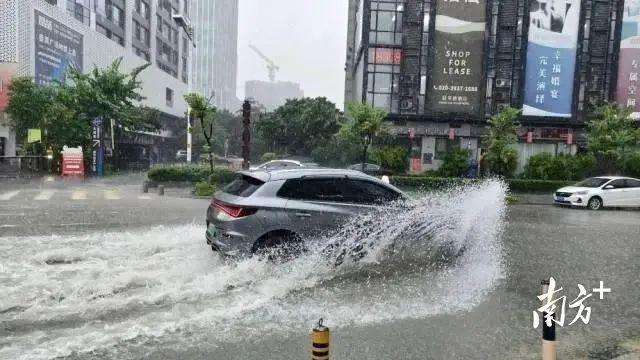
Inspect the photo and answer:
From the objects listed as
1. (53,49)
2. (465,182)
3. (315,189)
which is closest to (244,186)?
(315,189)

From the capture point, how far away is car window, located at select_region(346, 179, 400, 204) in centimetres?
823

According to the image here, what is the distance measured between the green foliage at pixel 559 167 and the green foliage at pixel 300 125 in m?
19.7

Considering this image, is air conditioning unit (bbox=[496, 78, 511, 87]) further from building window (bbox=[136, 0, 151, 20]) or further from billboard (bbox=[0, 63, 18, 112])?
building window (bbox=[136, 0, 151, 20])

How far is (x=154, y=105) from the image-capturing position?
5556 centimetres

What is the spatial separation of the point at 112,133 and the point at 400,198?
28951mm

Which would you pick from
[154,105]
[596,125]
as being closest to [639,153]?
[596,125]

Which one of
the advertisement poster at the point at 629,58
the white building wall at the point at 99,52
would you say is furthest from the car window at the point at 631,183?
the white building wall at the point at 99,52

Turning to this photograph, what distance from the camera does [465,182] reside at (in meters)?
29.0

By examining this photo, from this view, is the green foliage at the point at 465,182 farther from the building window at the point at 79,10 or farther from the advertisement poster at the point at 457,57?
the building window at the point at 79,10

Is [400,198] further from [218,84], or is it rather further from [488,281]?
[218,84]

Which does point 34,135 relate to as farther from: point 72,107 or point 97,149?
point 97,149

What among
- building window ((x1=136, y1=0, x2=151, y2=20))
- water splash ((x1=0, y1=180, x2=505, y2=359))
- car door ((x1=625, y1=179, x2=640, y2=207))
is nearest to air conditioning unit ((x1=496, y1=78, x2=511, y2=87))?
car door ((x1=625, y1=179, x2=640, y2=207))

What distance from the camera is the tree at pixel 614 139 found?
1204 inches

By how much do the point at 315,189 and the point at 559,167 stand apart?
27296 mm
